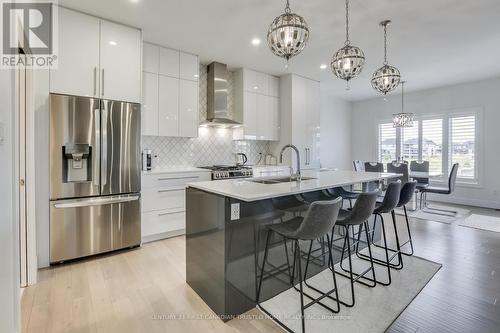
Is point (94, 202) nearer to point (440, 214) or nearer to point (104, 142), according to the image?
point (104, 142)

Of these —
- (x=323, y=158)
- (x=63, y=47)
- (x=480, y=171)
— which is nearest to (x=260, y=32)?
(x=63, y=47)

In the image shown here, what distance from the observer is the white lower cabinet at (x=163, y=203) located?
339 centimetres

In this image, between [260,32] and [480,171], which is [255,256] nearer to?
[260,32]

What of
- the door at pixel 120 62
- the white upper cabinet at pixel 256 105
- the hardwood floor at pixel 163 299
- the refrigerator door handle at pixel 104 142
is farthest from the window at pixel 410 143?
the refrigerator door handle at pixel 104 142

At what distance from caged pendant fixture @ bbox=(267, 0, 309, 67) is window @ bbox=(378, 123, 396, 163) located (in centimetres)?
613

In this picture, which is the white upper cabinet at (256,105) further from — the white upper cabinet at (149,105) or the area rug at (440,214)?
the area rug at (440,214)

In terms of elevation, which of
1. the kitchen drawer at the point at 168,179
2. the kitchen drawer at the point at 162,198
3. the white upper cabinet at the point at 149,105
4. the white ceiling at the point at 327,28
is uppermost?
the white ceiling at the point at 327,28

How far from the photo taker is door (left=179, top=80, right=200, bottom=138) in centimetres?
393

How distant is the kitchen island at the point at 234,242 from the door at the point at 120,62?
1.69 m

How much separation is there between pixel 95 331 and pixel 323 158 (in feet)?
20.5

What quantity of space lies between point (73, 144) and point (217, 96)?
2.35 meters

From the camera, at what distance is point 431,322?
6.12 feet

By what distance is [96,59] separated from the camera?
9.69ft

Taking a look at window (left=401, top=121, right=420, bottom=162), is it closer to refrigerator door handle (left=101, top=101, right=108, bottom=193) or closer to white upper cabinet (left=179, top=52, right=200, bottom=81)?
white upper cabinet (left=179, top=52, right=200, bottom=81)
